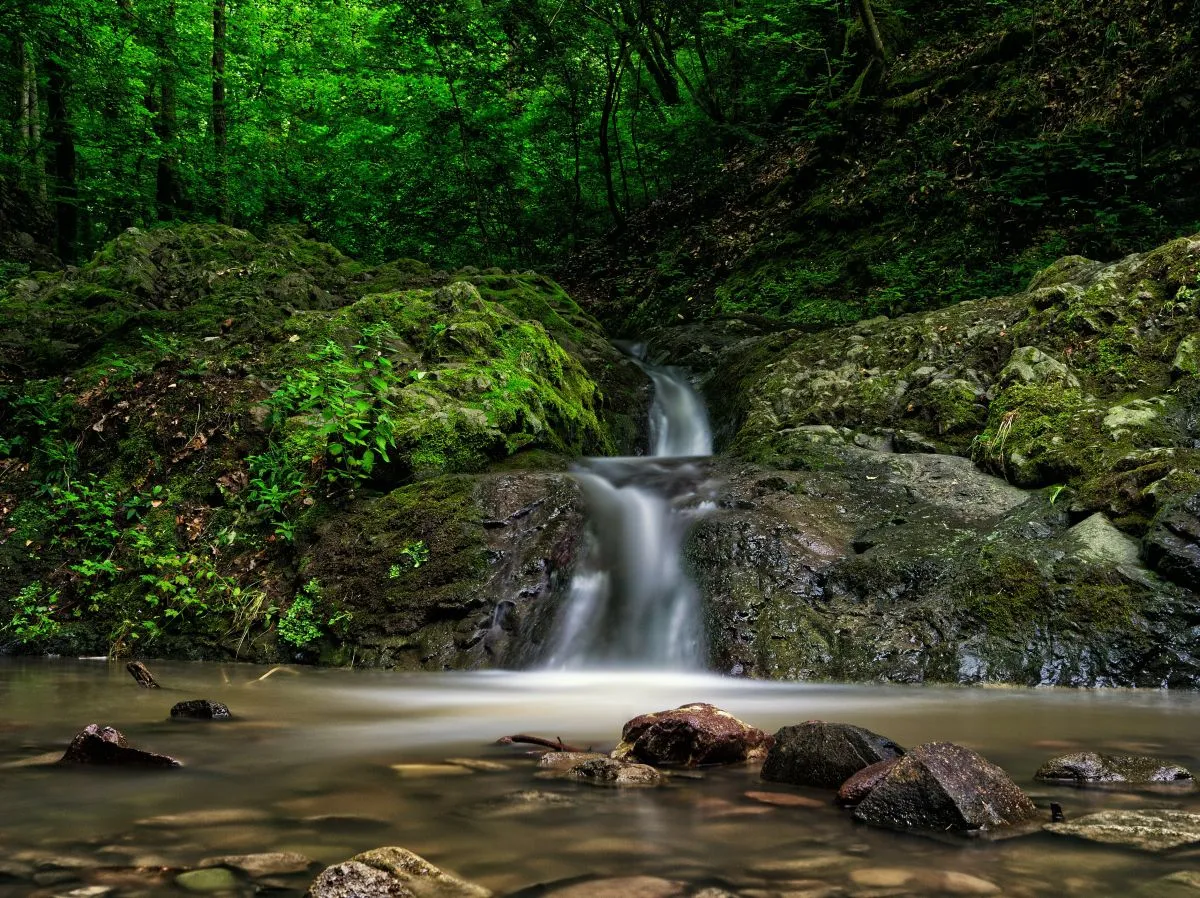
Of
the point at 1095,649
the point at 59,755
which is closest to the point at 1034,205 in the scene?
the point at 1095,649

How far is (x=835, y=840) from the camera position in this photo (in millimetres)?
2104

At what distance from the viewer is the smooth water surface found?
6.30ft

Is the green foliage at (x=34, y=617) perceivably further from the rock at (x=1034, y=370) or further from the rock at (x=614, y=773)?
the rock at (x=1034, y=370)

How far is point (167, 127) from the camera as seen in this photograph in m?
14.5

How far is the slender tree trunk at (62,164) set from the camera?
40.2 feet

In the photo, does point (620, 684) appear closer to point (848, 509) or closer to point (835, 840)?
point (848, 509)

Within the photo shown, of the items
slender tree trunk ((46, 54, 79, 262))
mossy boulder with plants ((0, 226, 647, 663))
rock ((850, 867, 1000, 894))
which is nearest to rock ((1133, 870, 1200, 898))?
rock ((850, 867, 1000, 894))

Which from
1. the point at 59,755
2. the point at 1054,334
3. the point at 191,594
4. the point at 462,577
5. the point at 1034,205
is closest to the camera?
the point at 59,755

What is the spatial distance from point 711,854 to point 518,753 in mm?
1310

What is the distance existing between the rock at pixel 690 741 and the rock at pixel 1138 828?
3.37 feet

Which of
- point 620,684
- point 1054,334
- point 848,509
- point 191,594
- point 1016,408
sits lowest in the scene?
point 620,684

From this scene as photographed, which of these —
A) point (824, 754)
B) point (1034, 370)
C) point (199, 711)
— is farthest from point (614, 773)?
point (1034, 370)

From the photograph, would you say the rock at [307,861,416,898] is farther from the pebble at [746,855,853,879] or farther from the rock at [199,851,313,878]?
the pebble at [746,855,853,879]

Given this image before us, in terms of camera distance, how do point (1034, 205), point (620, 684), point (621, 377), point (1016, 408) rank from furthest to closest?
point (1034, 205) → point (621, 377) → point (1016, 408) → point (620, 684)
